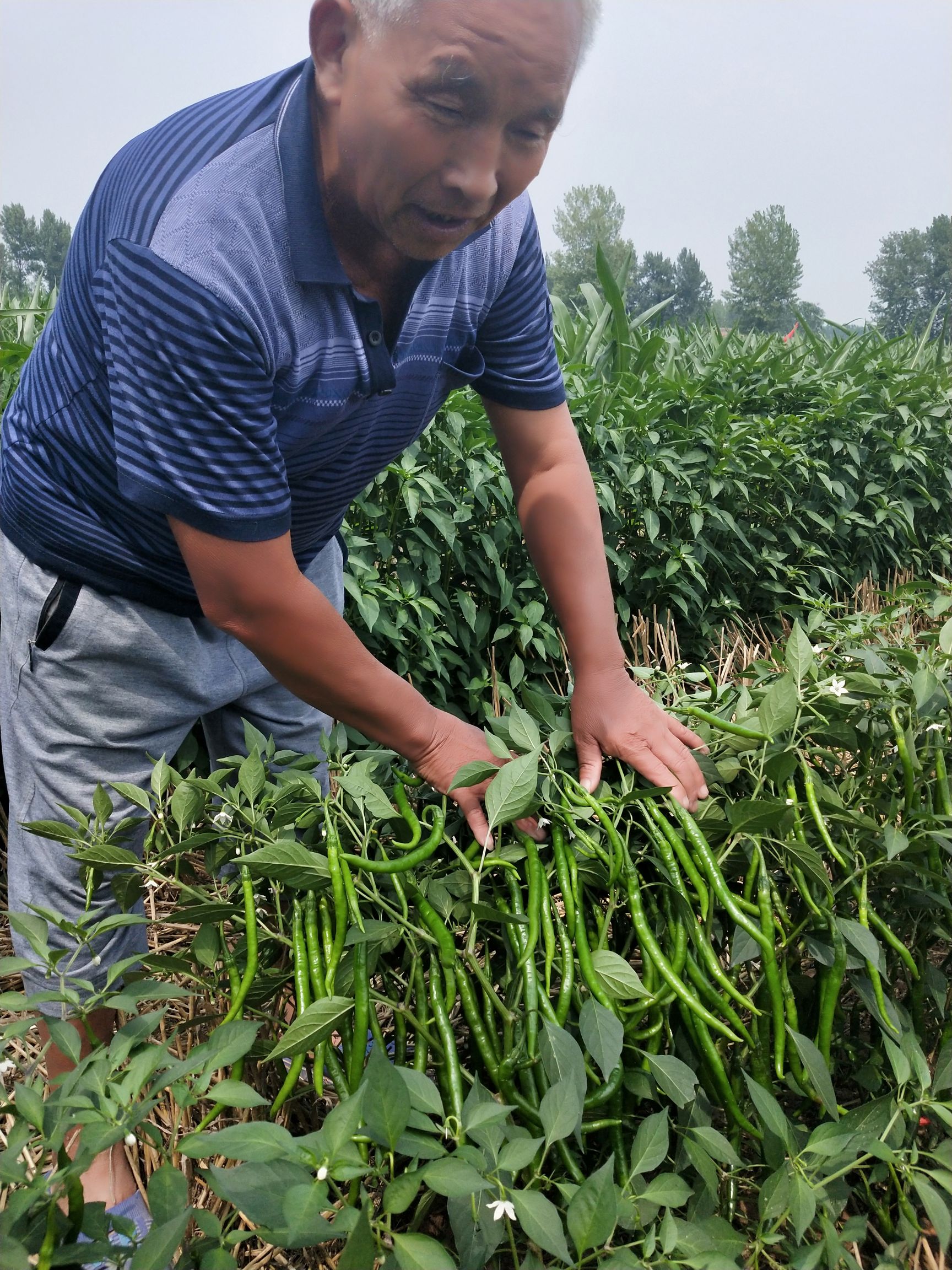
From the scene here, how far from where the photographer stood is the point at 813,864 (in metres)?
0.89

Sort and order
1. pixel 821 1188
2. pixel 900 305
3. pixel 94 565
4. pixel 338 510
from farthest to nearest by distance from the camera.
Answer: pixel 900 305 < pixel 338 510 < pixel 94 565 < pixel 821 1188

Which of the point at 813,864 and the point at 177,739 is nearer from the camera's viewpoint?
the point at 813,864

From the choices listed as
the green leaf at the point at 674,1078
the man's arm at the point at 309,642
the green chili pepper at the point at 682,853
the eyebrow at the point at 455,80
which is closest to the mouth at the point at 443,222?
the eyebrow at the point at 455,80

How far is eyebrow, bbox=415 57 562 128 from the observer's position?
863 mm

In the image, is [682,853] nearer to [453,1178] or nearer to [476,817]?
[476,817]

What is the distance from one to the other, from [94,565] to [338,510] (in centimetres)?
38

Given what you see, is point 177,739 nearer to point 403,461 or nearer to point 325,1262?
point 325,1262

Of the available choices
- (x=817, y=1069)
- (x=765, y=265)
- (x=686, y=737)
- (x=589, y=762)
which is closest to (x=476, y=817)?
(x=589, y=762)

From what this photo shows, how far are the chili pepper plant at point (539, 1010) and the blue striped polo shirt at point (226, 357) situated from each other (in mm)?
366

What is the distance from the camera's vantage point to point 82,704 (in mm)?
1438

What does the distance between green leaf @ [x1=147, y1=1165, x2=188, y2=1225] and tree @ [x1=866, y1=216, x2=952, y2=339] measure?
71.1 m

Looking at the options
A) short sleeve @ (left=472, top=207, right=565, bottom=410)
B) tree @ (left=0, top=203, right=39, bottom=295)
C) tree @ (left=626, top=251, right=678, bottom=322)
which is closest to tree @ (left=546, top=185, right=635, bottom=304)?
tree @ (left=626, top=251, right=678, bottom=322)

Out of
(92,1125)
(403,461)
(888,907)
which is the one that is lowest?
(888,907)

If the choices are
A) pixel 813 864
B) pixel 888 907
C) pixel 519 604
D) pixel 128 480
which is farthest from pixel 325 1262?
pixel 519 604
